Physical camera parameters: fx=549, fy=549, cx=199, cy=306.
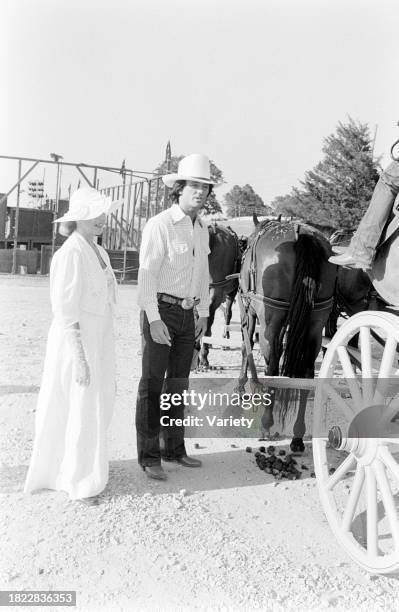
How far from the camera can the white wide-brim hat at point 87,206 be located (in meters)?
3.25

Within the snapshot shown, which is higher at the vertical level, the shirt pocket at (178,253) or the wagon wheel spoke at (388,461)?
the shirt pocket at (178,253)

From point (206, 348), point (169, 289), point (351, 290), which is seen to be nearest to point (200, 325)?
point (169, 289)

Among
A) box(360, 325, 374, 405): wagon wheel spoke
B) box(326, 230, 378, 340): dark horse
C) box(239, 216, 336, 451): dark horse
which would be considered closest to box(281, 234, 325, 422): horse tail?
box(239, 216, 336, 451): dark horse

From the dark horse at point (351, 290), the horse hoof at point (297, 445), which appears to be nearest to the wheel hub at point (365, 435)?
the horse hoof at point (297, 445)

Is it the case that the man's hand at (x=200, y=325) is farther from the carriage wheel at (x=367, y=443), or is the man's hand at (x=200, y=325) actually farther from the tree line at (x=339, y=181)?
the tree line at (x=339, y=181)

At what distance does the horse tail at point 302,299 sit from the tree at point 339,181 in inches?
1068

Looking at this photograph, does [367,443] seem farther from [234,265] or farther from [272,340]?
[234,265]

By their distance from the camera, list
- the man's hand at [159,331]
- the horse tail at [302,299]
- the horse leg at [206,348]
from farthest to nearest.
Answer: the horse leg at [206,348] → the horse tail at [302,299] → the man's hand at [159,331]

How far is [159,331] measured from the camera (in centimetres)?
347

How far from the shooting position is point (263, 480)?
3.76 m

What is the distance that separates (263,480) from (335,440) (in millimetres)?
1184

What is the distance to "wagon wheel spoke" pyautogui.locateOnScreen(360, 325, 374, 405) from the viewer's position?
2.69 m

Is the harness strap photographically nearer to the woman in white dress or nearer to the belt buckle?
the belt buckle

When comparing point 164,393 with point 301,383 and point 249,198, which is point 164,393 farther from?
point 249,198
